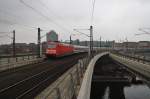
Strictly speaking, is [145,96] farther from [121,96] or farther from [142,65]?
[142,65]

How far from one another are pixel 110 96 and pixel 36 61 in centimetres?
1577

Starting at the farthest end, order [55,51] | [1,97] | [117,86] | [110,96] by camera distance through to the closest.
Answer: [55,51] → [117,86] → [110,96] → [1,97]

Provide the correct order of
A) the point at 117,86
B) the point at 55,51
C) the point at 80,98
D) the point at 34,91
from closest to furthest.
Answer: the point at 80,98, the point at 34,91, the point at 117,86, the point at 55,51

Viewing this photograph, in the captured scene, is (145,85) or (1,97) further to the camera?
(145,85)

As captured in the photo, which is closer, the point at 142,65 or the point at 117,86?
the point at 117,86

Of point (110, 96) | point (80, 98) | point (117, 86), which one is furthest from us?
point (117, 86)

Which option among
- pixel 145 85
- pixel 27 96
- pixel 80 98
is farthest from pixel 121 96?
pixel 80 98

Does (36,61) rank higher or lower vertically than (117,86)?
higher

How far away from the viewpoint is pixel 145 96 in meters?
34.3

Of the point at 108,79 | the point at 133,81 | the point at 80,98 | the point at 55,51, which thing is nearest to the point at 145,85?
the point at 133,81

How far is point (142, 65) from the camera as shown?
45938mm

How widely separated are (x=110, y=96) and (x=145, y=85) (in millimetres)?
8893

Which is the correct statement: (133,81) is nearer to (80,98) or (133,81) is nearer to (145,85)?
(145,85)

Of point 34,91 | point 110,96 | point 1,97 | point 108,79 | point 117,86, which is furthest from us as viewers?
point 108,79
